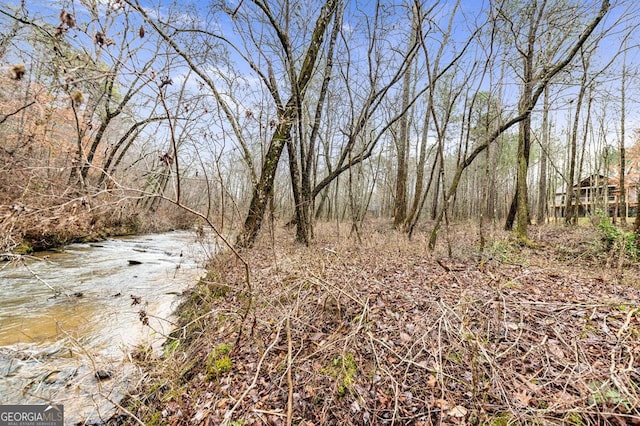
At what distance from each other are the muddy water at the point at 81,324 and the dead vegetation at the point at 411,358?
0.45 m

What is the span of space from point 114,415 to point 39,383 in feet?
3.81

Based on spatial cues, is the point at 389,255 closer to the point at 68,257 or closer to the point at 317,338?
the point at 317,338

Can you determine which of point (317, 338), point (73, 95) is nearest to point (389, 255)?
point (317, 338)

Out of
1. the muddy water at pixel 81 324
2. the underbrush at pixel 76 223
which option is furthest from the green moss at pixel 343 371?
the underbrush at pixel 76 223

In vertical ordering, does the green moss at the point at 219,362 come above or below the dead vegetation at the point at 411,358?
below

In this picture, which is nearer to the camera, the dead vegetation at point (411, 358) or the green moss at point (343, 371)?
the dead vegetation at point (411, 358)

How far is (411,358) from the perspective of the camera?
249 cm

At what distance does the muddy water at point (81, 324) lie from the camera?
2.74 m

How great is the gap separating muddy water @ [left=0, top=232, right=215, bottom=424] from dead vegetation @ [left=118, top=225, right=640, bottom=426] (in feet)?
1.46

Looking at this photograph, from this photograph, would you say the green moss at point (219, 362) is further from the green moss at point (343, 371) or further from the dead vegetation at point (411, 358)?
the green moss at point (343, 371)

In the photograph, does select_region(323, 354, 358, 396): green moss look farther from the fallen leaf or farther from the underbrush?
the underbrush

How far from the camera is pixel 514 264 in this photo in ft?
16.9

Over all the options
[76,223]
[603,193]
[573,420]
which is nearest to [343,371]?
[573,420]

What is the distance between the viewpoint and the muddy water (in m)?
2.74
